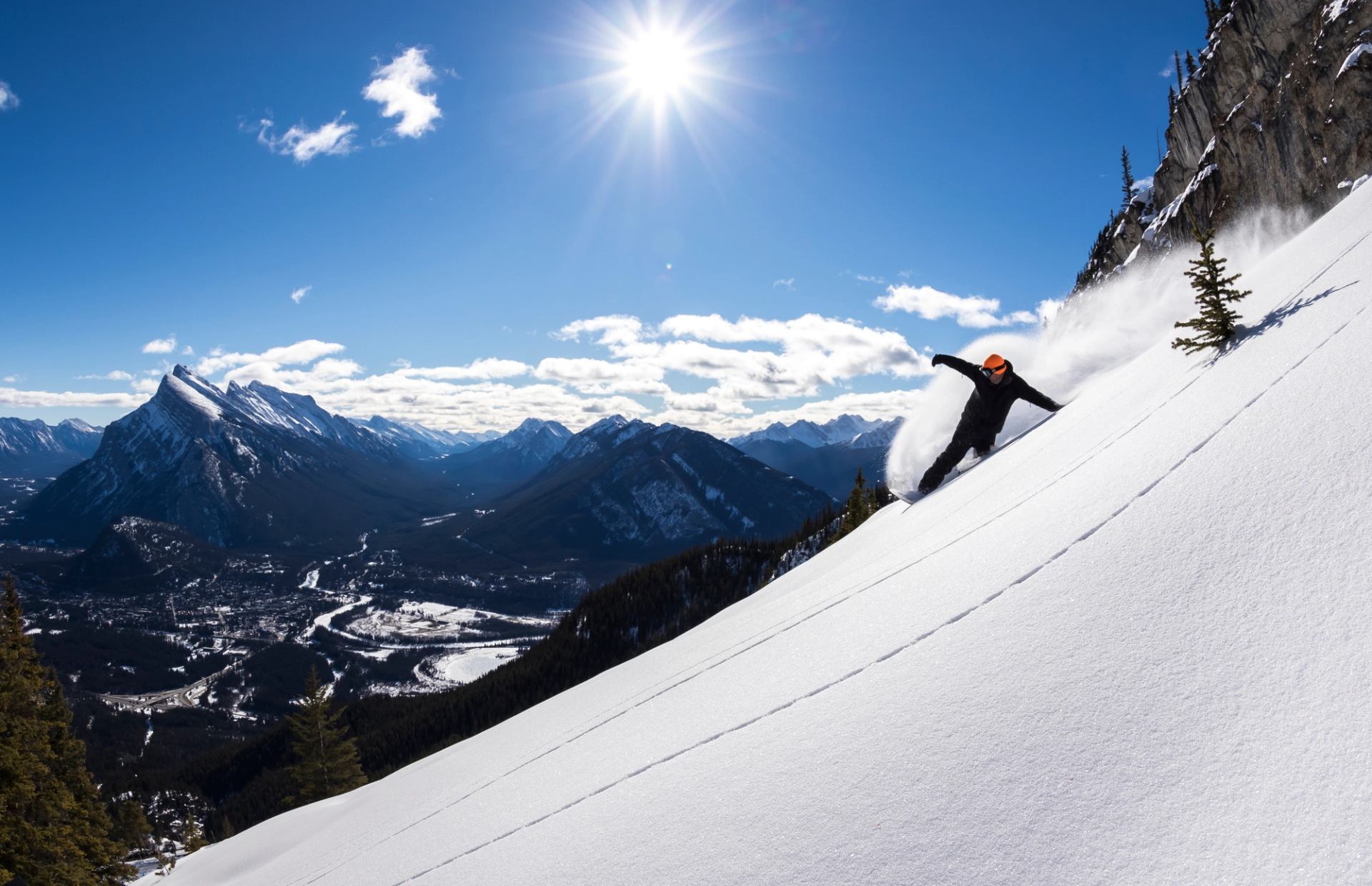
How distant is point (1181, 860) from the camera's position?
9.16 feet

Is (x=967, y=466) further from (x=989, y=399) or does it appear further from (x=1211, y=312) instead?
(x=1211, y=312)

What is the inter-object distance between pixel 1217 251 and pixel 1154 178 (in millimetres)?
41924

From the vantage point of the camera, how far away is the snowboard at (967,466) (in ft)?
47.9

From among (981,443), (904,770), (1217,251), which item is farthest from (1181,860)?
(1217,251)

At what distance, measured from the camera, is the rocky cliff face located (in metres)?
27.3

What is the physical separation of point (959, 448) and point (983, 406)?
1234mm

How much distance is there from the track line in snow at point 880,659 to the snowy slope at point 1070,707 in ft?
0.10

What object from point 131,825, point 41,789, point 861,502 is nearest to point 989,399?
point 41,789

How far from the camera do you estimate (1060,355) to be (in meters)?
18.2

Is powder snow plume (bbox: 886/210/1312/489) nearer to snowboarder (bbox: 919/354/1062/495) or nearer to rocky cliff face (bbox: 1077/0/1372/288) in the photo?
snowboarder (bbox: 919/354/1062/495)

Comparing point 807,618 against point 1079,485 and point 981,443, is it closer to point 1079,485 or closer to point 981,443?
Result: point 1079,485

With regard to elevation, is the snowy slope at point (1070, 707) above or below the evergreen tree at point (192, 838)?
below

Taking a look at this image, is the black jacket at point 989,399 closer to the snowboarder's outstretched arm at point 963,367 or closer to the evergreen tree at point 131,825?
the snowboarder's outstretched arm at point 963,367

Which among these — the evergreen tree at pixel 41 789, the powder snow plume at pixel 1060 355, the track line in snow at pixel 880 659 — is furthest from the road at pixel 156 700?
the track line in snow at pixel 880 659
